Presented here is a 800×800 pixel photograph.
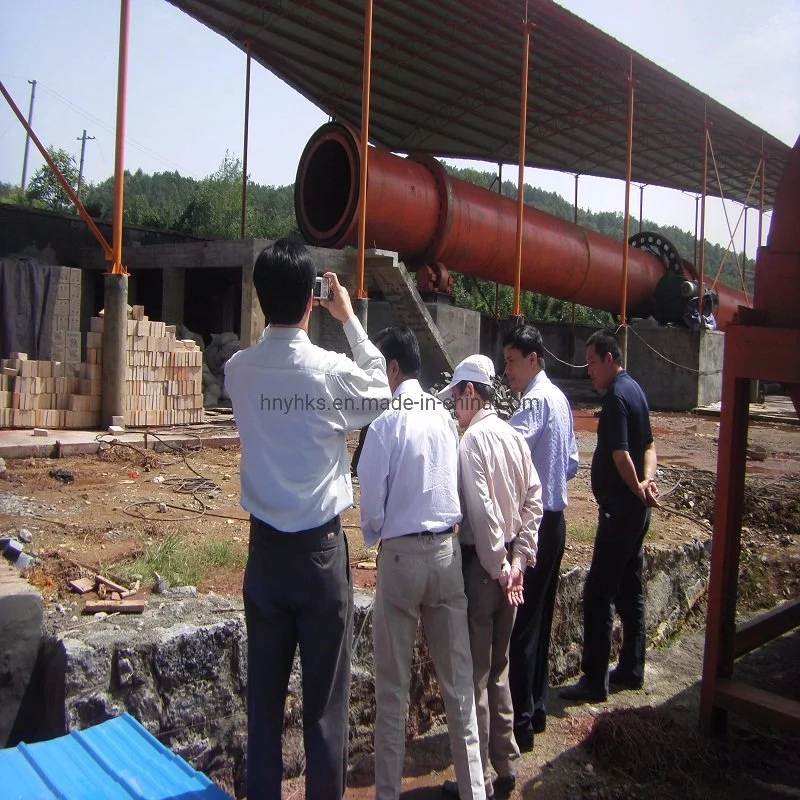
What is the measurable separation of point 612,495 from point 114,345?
5.92 metres

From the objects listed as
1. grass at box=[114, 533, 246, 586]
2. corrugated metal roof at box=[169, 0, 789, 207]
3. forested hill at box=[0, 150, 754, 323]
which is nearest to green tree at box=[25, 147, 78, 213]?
forested hill at box=[0, 150, 754, 323]

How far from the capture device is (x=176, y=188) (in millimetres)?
74938

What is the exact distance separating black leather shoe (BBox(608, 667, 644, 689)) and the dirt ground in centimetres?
5

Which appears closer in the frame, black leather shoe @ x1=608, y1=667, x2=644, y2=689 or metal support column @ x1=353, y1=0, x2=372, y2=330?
black leather shoe @ x1=608, y1=667, x2=644, y2=689

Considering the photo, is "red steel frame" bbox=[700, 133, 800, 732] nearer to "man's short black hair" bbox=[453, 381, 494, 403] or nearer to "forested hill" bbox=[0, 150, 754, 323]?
"man's short black hair" bbox=[453, 381, 494, 403]

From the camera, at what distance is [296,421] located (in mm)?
2301

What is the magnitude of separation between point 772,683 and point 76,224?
11.4 meters

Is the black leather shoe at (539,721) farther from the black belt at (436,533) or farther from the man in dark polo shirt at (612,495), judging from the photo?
the black belt at (436,533)

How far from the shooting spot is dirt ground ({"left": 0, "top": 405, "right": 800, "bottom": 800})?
351cm

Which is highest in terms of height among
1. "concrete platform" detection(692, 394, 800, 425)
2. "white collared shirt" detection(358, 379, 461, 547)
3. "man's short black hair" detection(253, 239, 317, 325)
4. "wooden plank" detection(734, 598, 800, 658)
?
"man's short black hair" detection(253, 239, 317, 325)

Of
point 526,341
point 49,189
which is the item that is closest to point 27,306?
point 526,341

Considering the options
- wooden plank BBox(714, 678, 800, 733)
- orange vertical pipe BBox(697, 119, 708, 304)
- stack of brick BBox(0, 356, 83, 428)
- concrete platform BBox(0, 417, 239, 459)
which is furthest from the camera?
orange vertical pipe BBox(697, 119, 708, 304)

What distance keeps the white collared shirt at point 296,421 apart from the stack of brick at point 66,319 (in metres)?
7.68

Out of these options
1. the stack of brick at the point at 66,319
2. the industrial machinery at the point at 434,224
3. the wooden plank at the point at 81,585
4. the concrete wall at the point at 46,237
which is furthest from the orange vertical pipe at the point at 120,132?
the wooden plank at the point at 81,585
